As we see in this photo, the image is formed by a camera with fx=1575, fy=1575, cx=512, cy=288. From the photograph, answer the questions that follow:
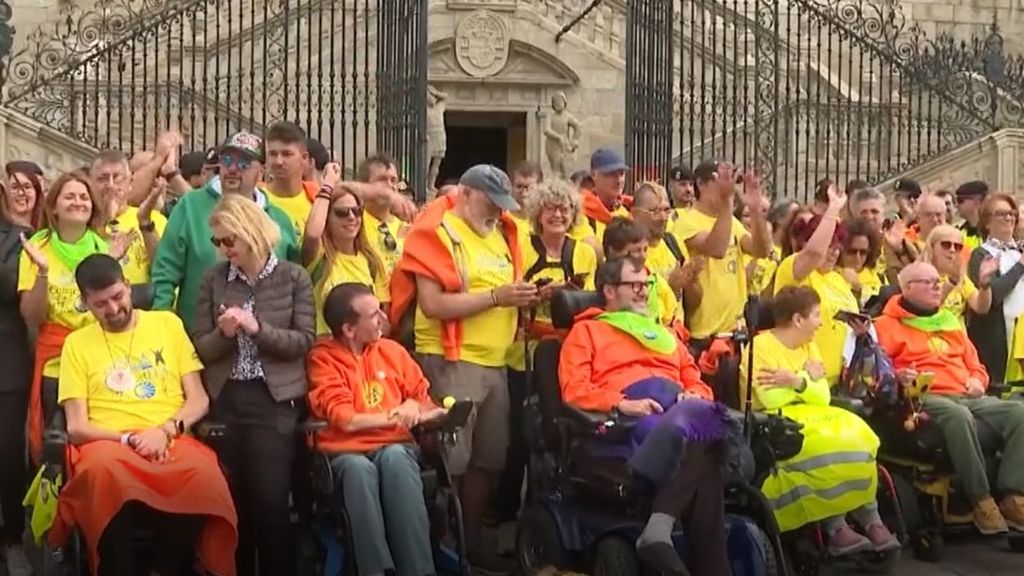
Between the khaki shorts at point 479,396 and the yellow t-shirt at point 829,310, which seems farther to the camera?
the yellow t-shirt at point 829,310

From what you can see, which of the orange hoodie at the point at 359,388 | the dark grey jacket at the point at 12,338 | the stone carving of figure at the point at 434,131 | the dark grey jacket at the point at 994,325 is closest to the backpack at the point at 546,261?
the orange hoodie at the point at 359,388

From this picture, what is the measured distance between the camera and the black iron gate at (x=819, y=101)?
18.8 meters

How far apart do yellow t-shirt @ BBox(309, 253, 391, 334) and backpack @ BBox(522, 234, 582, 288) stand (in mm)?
817

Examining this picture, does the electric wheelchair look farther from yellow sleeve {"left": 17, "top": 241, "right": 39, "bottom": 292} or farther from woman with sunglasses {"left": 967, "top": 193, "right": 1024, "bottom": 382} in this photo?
yellow sleeve {"left": 17, "top": 241, "right": 39, "bottom": 292}

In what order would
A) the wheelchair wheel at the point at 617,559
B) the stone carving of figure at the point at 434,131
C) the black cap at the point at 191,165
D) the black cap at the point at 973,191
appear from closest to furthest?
the wheelchair wheel at the point at 617,559
the black cap at the point at 191,165
the black cap at the point at 973,191
the stone carving of figure at the point at 434,131

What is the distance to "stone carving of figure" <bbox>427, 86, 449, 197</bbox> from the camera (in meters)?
18.5

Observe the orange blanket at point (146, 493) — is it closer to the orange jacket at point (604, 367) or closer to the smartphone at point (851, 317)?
the orange jacket at point (604, 367)

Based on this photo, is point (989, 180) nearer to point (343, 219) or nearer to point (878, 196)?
point (878, 196)

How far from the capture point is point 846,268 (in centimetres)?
856

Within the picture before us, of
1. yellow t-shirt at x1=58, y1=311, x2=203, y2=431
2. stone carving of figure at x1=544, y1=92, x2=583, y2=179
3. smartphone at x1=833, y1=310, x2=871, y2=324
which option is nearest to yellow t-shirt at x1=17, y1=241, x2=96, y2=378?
yellow t-shirt at x1=58, y1=311, x2=203, y2=431

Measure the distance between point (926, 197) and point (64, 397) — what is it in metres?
5.68

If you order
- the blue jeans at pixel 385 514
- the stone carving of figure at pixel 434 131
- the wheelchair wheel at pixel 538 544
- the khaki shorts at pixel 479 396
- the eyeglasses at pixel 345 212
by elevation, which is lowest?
the wheelchair wheel at pixel 538 544

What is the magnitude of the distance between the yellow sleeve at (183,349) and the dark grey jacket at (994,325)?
4660 mm

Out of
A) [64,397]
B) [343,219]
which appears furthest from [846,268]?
[64,397]
